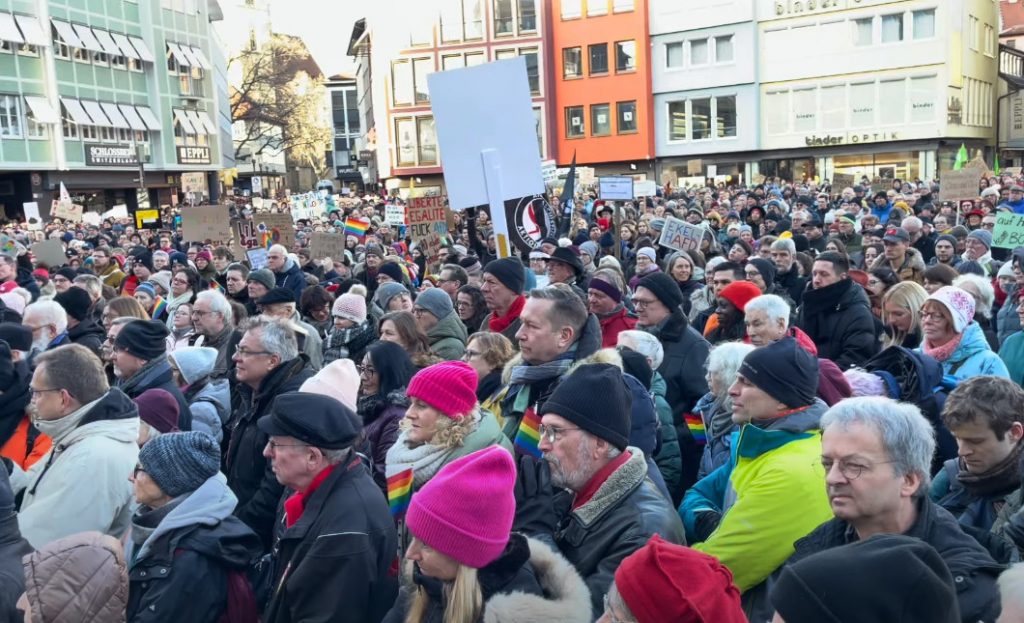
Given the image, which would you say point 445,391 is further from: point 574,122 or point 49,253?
point 574,122

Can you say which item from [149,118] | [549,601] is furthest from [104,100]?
[549,601]

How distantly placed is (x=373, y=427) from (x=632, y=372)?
1315 millimetres

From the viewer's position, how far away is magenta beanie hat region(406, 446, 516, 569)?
2.72 m

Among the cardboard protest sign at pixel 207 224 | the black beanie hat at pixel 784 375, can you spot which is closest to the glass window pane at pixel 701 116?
the cardboard protest sign at pixel 207 224

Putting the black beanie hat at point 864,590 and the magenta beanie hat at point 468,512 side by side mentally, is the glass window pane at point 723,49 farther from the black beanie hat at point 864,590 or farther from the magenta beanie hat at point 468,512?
the black beanie hat at point 864,590

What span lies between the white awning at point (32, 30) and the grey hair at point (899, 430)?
40979mm

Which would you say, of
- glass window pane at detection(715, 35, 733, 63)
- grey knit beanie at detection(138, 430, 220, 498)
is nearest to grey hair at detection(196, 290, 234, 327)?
grey knit beanie at detection(138, 430, 220, 498)

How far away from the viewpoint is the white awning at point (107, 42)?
1628 inches

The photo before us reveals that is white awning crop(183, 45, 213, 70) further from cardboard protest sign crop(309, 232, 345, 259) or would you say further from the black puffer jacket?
the black puffer jacket

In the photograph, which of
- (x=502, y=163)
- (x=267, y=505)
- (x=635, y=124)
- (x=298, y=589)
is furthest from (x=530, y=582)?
(x=635, y=124)

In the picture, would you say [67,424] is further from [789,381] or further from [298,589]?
[789,381]

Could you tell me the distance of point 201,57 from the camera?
48312 millimetres

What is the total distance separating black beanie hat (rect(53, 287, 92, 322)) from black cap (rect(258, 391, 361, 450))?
5.05m

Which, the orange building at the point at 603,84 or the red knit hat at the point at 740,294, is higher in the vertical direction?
the orange building at the point at 603,84
